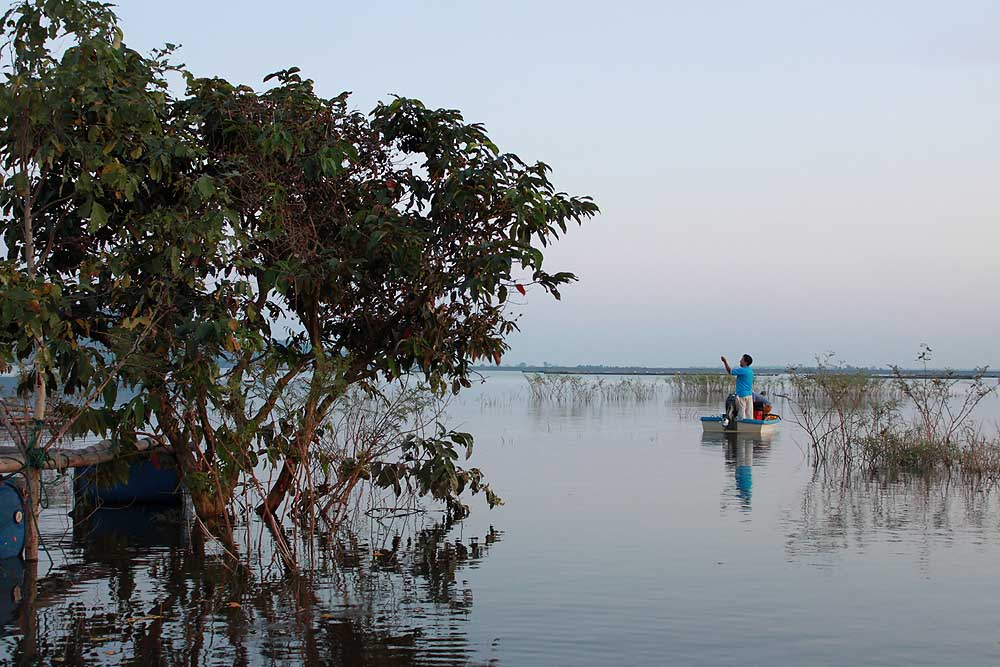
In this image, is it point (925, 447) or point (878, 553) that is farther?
point (925, 447)

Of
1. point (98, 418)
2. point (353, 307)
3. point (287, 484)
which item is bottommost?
point (287, 484)

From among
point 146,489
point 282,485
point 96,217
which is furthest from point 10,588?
point 146,489

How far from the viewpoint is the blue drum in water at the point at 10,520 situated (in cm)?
999

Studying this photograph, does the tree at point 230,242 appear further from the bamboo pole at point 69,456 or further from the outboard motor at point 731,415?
the outboard motor at point 731,415

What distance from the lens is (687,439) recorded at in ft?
82.4

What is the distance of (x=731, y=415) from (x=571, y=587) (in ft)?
54.6

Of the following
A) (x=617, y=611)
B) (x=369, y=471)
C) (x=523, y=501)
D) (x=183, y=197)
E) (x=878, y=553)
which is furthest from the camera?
(x=523, y=501)

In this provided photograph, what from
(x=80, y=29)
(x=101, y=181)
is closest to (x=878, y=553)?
(x=101, y=181)

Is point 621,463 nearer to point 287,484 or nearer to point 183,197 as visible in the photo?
point 287,484

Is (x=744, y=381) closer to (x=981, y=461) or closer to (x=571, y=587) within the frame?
(x=981, y=461)

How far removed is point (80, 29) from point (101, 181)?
130 centimetres

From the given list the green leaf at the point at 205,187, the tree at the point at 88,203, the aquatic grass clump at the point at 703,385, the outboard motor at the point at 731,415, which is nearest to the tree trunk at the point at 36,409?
the tree at the point at 88,203

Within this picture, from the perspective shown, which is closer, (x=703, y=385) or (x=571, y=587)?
(x=571, y=587)

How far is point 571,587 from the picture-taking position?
9445mm
